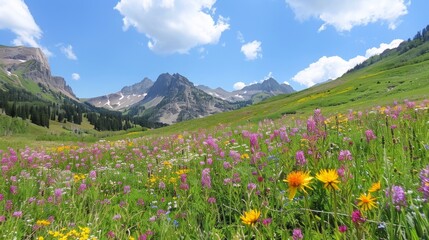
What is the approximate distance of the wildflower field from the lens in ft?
7.55

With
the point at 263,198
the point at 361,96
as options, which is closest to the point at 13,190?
the point at 263,198

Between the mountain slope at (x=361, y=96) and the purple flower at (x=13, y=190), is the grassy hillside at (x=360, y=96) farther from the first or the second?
the purple flower at (x=13, y=190)

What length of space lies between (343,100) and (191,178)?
42196 mm

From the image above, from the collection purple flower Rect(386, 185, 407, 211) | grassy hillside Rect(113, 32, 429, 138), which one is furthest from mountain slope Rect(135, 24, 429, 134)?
purple flower Rect(386, 185, 407, 211)

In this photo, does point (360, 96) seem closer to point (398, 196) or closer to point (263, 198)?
point (263, 198)

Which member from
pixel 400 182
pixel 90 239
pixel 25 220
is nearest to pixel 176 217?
pixel 90 239

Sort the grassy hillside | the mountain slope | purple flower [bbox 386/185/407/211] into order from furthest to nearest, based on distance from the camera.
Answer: the grassy hillside, the mountain slope, purple flower [bbox 386/185/407/211]

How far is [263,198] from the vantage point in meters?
3.46

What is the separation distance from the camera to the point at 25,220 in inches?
183

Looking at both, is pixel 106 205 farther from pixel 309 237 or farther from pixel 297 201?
pixel 309 237

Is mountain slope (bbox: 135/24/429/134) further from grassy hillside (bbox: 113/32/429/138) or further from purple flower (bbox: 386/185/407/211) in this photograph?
purple flower (bbox: 386/185/407/211)

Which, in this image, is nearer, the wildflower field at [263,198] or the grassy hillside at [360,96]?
the wildflower field at [263,198]

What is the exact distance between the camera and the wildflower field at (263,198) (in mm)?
2303

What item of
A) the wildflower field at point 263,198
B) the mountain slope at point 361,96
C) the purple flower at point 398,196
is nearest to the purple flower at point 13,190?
the wildflower field at point 263,198
